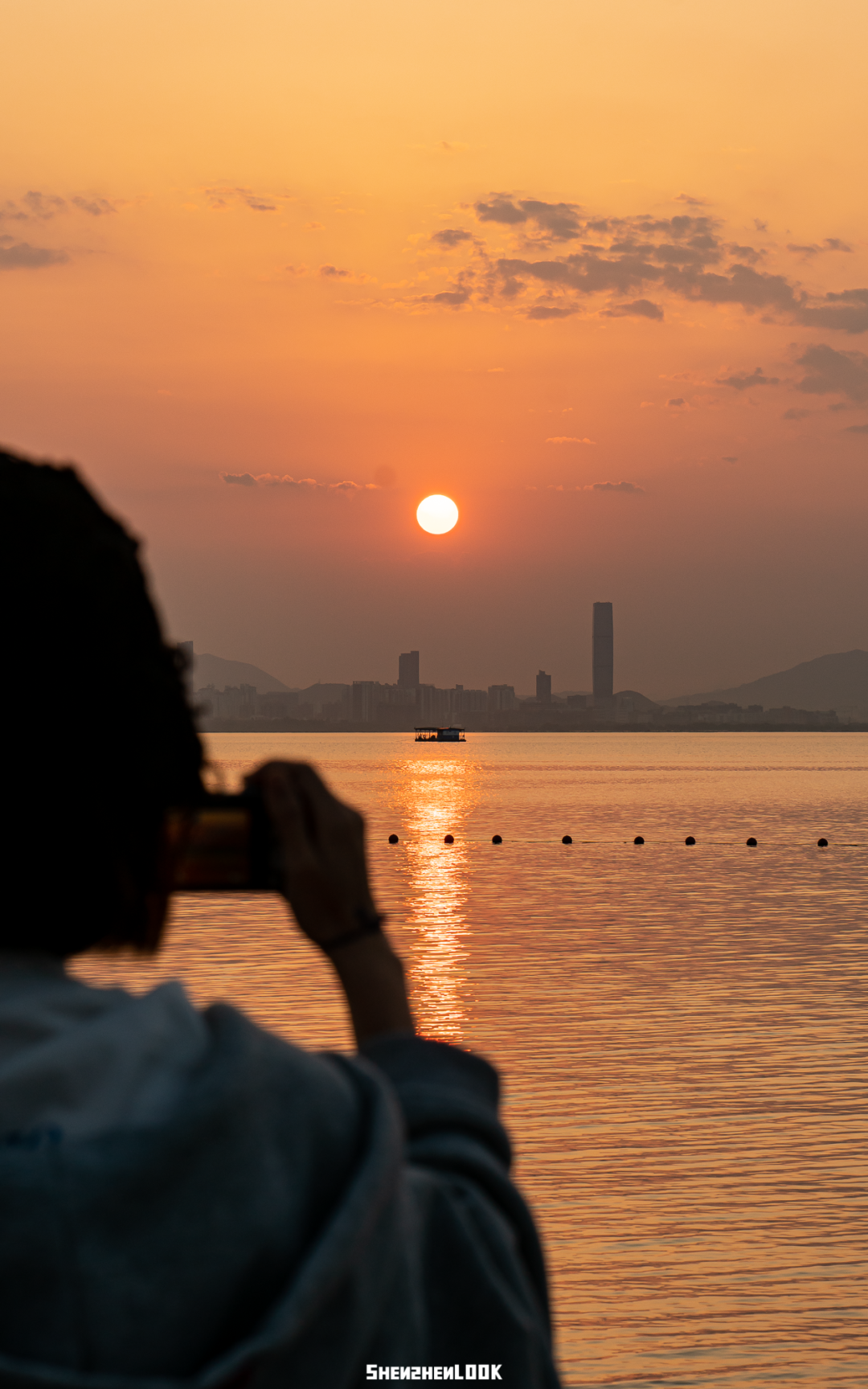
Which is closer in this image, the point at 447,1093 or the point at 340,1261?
the point at 340,1261

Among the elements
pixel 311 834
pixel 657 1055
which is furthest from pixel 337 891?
pixel 657 1055

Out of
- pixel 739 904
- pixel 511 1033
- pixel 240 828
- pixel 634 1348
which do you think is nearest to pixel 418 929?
pixel 739 904

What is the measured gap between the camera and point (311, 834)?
1560 millimetres

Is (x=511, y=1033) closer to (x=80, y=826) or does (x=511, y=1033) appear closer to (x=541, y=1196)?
(x=541, y=1196)

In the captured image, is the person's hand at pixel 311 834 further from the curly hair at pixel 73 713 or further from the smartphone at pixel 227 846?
the curly hair at pixel 73 713

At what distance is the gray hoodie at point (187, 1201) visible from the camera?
3.97 feet

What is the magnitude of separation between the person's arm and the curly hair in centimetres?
16

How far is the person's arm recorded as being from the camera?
1547mm

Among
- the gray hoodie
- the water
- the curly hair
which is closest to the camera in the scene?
the gray hoodie

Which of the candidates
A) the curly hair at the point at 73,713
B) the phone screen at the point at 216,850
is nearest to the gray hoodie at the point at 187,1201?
the curly hair at the point at 73,713

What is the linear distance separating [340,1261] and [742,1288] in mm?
11626

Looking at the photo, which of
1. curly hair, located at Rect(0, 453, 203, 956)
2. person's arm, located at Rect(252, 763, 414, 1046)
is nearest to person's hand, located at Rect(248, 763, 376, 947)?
person's arm, located at Rect(252, 763, 414, 1046)

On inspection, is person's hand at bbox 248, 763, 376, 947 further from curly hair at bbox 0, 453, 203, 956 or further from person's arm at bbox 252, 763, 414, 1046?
curly hair at bbox 0, 453, 203, 956

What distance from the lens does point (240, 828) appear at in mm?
1542
